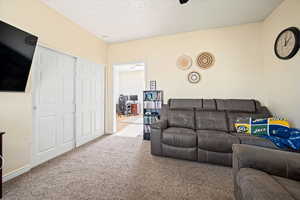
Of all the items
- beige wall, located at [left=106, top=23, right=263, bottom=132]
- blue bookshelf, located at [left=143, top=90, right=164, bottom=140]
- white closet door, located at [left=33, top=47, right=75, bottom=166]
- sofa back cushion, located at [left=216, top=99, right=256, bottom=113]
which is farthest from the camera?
blue bookshelf, located at [left=143, top=90, right=164, bottom=140]

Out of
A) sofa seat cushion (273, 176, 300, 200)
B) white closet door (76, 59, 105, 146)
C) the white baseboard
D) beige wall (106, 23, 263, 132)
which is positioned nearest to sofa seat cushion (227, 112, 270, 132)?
beige wall (106, 23, 263, 132)

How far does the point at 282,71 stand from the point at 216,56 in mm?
1222

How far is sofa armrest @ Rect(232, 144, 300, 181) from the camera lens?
3.41ft

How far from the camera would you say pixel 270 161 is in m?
1.09

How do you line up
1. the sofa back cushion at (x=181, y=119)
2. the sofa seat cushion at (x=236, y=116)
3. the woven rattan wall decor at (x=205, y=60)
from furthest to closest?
the woven rattan wall decor at (x=205, y=60) < the sofa back cushion at (x=181, y=119) < the sofa seat cushion at (x=236, y=116)

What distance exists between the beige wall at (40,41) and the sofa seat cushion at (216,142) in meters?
2.72

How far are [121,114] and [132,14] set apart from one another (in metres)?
5.56

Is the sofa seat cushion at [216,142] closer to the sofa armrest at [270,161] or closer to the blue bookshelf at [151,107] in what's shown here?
the sofa armrest at [270,161]

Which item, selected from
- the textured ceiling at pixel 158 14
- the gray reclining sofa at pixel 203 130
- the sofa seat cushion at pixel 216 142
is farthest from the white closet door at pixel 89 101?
the sofa seat cushion at pixel 216 142

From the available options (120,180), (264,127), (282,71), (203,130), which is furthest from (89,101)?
(282,71)

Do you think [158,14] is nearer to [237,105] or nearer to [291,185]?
[237,105]

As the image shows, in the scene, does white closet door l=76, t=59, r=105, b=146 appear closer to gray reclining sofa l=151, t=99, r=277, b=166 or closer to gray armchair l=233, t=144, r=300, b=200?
gray reclining sofa l=151, t=99, r=277, b=166

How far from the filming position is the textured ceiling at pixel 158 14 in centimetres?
221

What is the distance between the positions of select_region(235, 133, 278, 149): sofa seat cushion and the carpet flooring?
516mm
